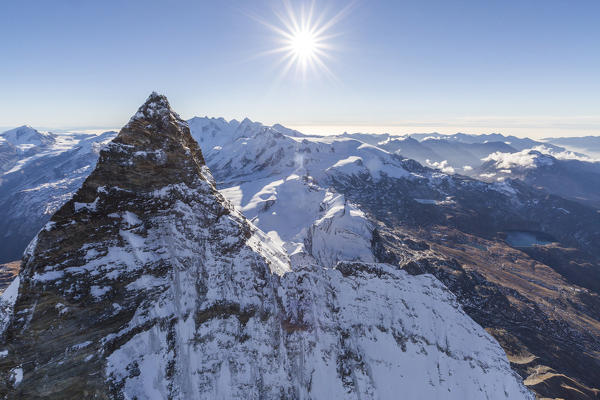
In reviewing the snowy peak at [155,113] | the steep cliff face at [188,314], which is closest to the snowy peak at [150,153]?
the snowy peak at [155,113]

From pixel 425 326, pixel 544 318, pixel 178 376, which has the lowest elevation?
pixel 544 318

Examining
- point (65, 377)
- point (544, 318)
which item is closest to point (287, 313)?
point (65, 377)

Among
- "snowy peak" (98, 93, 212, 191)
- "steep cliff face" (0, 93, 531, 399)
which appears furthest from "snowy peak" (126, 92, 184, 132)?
"steep cliff face" (0, 93, 531, 399)

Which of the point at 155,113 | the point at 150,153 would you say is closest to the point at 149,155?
the point at 150,153

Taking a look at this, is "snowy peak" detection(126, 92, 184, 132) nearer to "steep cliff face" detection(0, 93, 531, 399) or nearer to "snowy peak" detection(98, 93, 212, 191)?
"snowy peak" detection(98, 93, 212, 191)

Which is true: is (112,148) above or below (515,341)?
above

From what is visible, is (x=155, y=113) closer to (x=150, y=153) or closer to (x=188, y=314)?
(x=150, y=153)

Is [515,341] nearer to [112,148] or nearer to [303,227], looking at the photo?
[303,227]

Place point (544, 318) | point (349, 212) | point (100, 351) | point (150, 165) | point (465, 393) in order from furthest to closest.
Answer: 1. point (544, 318)
2. point (349, 212)
3. point (465, 393)
4. point (150, 165)
5. point (100, 351)
